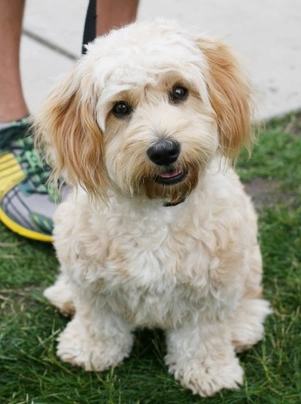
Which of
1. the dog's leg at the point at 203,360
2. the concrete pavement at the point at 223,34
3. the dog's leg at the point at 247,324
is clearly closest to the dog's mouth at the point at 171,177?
the dog's leg at the point at 203,360

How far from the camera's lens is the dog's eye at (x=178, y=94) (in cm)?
201

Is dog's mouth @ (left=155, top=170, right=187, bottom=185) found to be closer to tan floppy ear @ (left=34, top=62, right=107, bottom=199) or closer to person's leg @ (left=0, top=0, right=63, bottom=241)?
tan floppy ear @ (left=34, top=62, right=107, bottom=199)

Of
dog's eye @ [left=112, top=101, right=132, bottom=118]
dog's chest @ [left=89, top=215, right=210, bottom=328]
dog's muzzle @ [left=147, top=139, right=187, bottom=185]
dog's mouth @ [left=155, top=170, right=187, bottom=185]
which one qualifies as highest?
dog's eye @ [left=112, top=101, right=132, bottom=118]

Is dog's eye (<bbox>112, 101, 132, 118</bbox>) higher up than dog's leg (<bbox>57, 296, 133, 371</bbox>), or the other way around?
dog's eye (<bbox>112, 101, 132, 118</bbox>)

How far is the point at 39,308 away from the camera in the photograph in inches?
111

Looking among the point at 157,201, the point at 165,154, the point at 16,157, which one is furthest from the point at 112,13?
the point at 165,154

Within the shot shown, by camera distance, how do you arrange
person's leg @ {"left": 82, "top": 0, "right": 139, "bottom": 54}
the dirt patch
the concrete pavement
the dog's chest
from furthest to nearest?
the concrete pavement → the dirt patch → person's leg @ {"left": 82, "top": 0, "right": 139, "bottom": 54} → the dog's chest

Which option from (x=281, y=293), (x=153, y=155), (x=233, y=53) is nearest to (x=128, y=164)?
(x=153, y=155)

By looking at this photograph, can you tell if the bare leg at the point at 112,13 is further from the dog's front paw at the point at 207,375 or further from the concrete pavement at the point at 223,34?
the dog's front paw at the point at 207,375

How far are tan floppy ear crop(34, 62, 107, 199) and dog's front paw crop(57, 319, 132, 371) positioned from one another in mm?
722

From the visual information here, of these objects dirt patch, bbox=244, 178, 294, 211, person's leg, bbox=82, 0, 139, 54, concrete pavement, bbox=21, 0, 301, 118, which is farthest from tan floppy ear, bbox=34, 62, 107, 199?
concrete pavement, bbox=21, 0, 301, 118

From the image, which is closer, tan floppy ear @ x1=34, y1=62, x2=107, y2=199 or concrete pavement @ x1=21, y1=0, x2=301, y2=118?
tan floppy ear @ x1=34, y1=62, x2=107, y2=199

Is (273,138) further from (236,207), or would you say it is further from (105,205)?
(105,205)

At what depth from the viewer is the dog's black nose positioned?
1.92 meters
